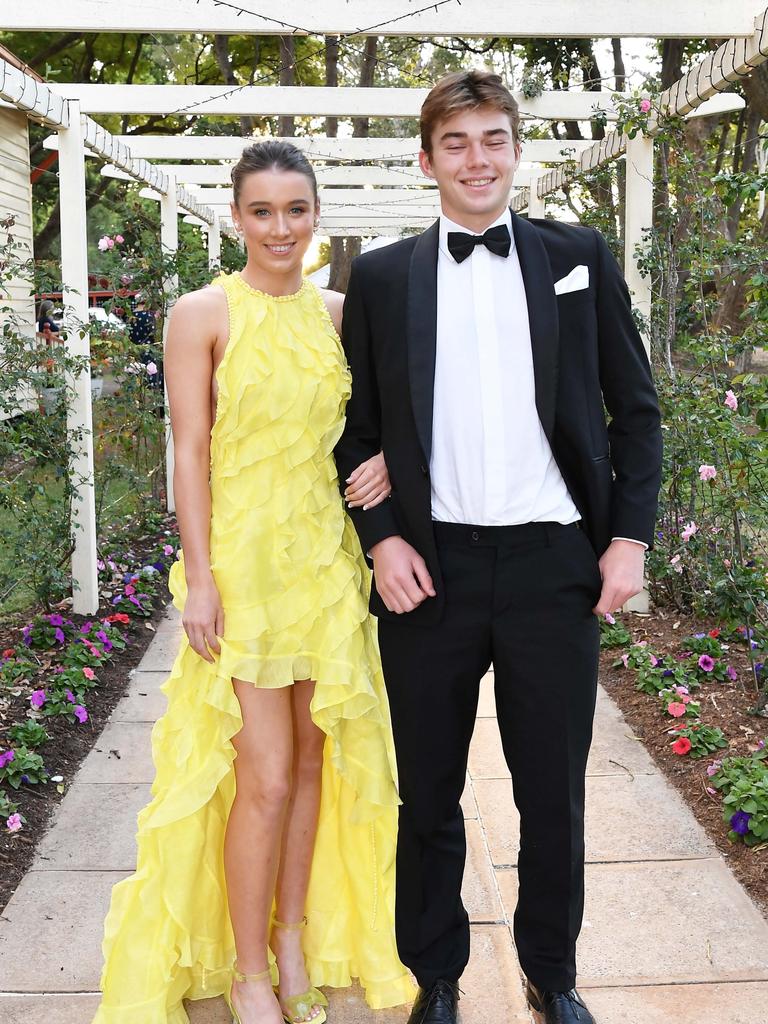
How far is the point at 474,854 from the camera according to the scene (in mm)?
3385

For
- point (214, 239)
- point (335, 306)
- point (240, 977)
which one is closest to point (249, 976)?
point (240, 977)

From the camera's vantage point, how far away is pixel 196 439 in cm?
234

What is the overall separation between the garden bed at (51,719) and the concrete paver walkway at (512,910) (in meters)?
0.07

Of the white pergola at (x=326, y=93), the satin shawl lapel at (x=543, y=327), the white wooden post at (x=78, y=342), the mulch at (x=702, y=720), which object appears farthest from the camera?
the white wooden post at (x=78, y=342)

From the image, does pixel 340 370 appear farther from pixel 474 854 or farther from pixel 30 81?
pixel 30 81

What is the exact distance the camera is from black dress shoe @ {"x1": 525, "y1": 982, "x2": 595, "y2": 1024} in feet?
7.78

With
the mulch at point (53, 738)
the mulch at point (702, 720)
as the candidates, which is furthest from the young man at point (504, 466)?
the mulch at point (53, 738)

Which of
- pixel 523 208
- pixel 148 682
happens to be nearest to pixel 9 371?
pixel 148 682

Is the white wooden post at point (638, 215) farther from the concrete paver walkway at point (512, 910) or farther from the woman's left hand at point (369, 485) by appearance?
the woman's left hand at point (369, 485)

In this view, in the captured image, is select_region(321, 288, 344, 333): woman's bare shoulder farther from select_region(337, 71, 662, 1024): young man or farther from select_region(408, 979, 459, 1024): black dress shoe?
select_region(408, 979, 459, 1024): black dress shoe

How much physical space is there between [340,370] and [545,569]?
66cm

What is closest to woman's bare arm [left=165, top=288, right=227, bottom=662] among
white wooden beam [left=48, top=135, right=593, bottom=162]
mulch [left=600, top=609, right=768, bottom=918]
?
mulch [left=600, top=609, right=768, bottom=918]

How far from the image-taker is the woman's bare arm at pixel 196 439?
2332mm

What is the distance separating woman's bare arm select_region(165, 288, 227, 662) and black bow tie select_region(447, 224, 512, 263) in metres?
0.54
